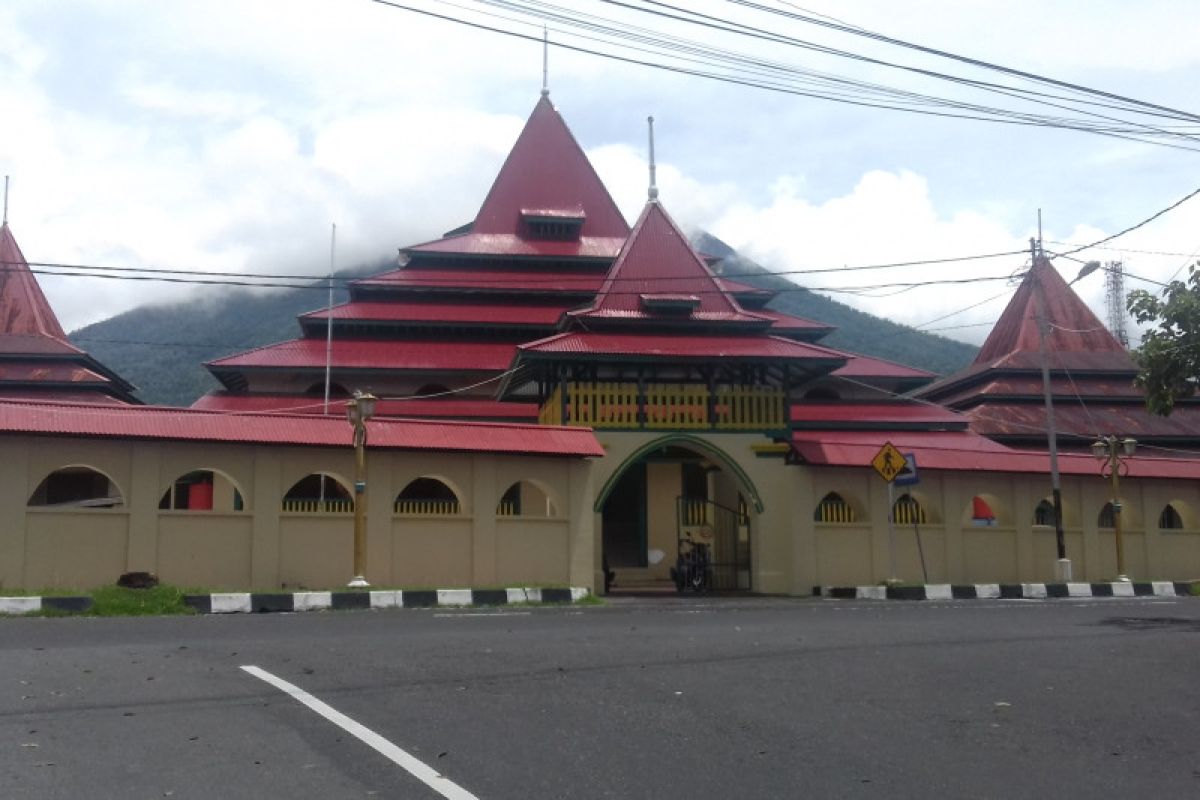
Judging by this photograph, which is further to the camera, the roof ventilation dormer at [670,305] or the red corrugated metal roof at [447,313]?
the red corrugated metal roof at [447,313]

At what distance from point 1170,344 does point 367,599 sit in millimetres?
11078

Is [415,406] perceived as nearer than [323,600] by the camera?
No

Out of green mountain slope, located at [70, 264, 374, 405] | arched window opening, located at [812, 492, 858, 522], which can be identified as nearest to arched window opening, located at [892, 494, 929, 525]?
arched window opening, located at [812, 492, 858, 522]

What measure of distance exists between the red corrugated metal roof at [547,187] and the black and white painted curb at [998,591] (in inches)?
646

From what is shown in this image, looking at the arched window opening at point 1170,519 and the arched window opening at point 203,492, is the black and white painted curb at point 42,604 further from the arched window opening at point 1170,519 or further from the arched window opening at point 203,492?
the arched window opening at point 1170,519

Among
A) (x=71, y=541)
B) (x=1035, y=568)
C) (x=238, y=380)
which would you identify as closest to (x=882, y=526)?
(x=1035, y=568)

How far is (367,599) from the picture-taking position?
15680 mm

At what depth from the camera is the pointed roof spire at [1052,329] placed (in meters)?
39.0

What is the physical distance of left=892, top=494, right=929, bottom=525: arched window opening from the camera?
21.8 meters

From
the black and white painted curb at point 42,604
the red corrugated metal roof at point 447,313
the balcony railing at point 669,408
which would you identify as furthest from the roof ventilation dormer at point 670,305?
the black and white painted curb at point 42,604

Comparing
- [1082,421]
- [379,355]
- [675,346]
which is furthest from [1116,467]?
[379,355]

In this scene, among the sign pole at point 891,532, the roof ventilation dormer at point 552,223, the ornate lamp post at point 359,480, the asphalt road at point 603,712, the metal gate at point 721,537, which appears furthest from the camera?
the roof ventilation dormer at point 552,223

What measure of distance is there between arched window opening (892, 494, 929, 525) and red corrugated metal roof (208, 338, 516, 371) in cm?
1081

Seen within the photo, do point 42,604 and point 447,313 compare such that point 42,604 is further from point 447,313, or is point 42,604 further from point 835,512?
point 447,313
